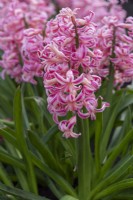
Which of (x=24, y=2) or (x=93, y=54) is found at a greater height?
(x=93, y=54)

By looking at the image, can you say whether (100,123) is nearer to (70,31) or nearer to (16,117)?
(16,117)

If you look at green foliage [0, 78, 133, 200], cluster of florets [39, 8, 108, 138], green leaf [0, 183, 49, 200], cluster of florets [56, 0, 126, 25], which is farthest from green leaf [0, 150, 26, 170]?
cluster of florets [56, 0, 126, 25]

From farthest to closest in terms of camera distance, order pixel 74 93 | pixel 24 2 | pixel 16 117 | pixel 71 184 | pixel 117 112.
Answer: pixel 24 2 → pixel 117 112 → pixel 71 184 → pixel 16 117 → pixel 74 93

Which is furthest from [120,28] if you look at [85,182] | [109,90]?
[85,182]

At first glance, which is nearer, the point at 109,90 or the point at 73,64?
the point at 73,64

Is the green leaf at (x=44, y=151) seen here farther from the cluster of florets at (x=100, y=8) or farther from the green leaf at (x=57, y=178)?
the cluster of florets at (x=100, y=8)

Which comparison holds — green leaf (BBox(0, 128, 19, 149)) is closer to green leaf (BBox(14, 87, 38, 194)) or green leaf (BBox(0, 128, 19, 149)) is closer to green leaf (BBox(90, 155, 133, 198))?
green leaf (BBox(14, 87, 38, 194))
